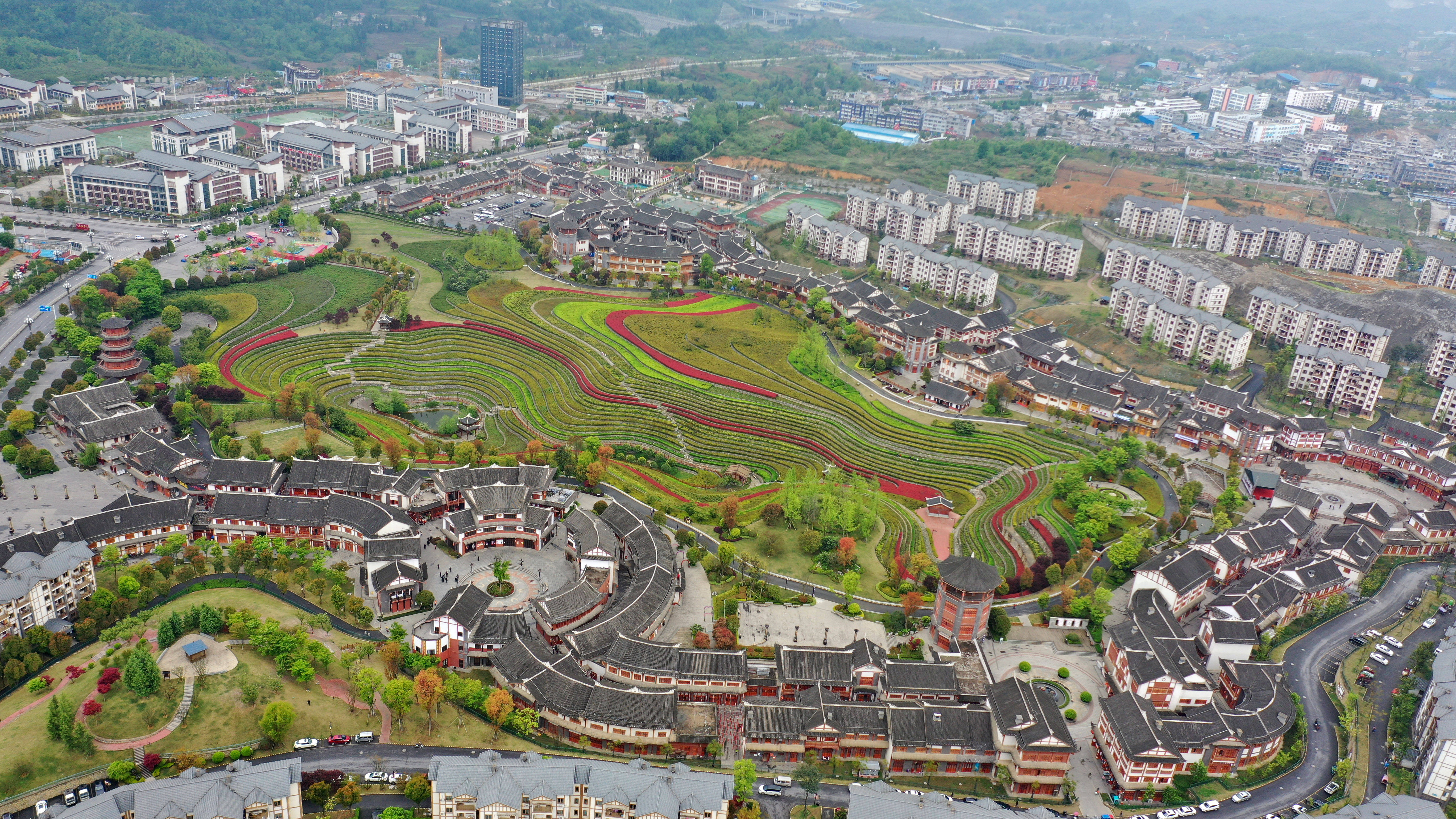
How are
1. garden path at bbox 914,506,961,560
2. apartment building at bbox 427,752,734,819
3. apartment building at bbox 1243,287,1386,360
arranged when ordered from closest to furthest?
apartment building at bbox 427,752,734,819 → garden path at bbox 914,506,961,560 → apartment building at bbox 1243,287,1386,360

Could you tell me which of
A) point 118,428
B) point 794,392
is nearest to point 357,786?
point 118,428

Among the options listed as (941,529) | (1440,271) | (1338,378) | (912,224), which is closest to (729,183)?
(912,224)

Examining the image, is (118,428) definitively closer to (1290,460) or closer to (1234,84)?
(1290,460)

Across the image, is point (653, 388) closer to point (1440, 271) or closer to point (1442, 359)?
point (1442, 359)

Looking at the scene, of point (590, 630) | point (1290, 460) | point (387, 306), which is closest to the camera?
point (590, 630)

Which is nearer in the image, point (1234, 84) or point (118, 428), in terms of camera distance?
point (118, 428)

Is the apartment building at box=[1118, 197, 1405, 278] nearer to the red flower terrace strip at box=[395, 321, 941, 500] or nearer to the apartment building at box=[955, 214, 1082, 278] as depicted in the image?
the apartment building at box=[955, 214, 1082, 278]

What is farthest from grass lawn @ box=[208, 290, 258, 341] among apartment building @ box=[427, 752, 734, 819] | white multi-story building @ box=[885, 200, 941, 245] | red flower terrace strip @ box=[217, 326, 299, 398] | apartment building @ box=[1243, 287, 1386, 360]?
apartment building @ box=[1243, 287, 1386, 360]
